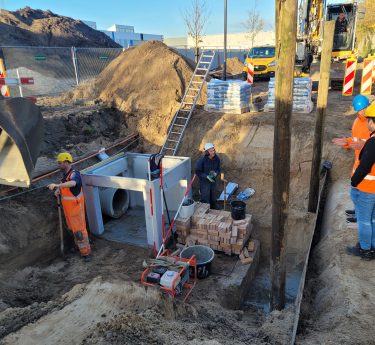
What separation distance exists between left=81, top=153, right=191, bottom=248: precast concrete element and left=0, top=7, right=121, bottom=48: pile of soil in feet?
64.3

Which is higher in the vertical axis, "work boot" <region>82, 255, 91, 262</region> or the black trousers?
the black trousers

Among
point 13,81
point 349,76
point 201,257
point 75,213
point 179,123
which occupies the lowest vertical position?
point 201,257

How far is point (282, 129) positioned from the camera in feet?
12.4

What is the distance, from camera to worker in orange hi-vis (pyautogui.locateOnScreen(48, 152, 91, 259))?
6.09m

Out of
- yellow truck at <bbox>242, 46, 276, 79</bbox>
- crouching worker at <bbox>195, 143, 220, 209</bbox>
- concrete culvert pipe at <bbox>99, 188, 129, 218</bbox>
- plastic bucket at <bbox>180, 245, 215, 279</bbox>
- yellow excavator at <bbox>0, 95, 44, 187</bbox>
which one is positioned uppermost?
yellow truck at <bbox>242, 46, 276, 79</bbox>

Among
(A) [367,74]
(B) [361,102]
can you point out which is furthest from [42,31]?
(B) [361,102]

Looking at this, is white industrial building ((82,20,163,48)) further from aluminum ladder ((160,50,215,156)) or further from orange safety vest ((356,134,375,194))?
orange safety vest ((356,134,375,194))

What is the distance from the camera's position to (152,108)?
11.1 m

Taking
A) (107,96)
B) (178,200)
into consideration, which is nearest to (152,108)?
(107,96)

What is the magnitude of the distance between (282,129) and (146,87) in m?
8.69

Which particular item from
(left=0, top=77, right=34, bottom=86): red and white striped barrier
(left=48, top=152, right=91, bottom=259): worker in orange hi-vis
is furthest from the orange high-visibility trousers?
(left=0, top=77, right=34, bottom=86): red and white striped barrier

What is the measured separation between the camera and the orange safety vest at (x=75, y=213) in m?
6.17

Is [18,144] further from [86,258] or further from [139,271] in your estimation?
[139,271]

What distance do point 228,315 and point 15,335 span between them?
2.91 metres
